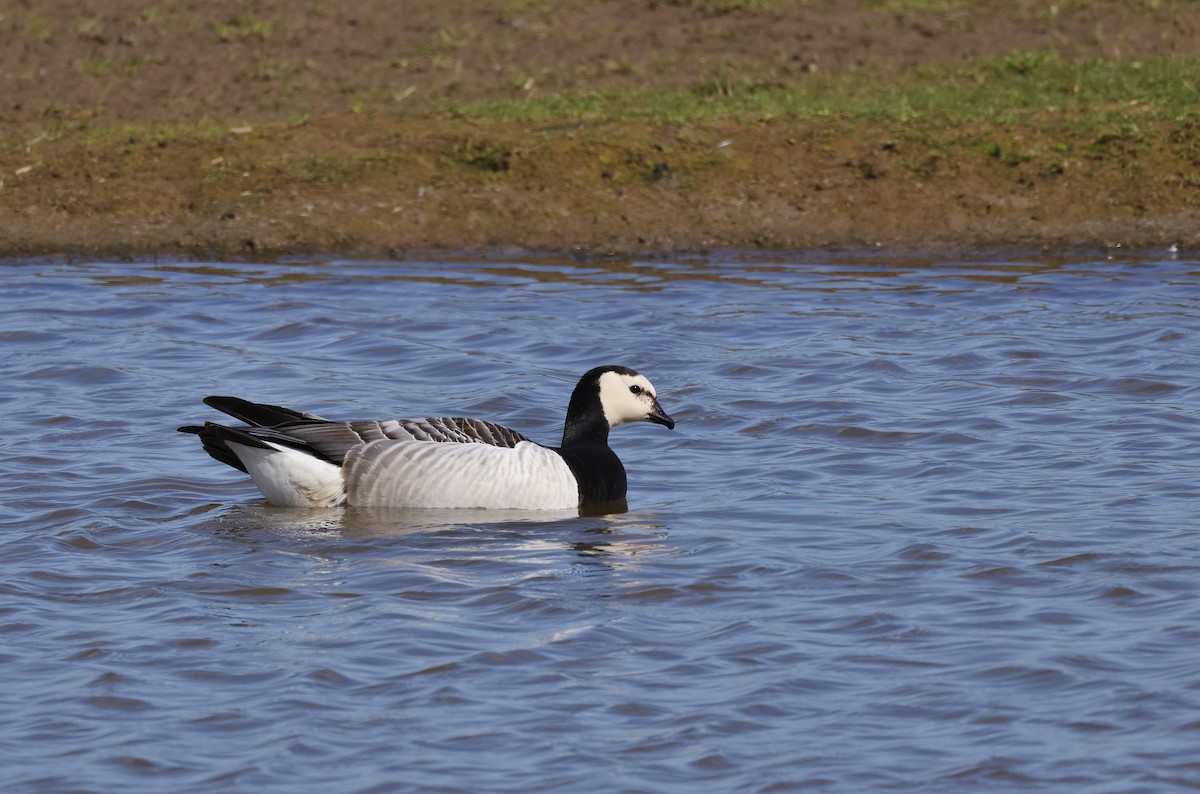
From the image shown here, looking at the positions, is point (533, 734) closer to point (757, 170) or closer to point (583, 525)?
point (583, 525)

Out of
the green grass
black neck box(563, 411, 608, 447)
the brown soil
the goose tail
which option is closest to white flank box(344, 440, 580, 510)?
the goose tail

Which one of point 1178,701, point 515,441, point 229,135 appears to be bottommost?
point 1178,701

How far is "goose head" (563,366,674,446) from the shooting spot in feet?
32.0

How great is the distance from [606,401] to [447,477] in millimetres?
1179

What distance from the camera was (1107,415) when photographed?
408 inches

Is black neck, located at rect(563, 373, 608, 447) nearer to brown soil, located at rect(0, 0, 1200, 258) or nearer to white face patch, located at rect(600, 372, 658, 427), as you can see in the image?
white face patch, located at rect(600, 372, 658, 427)

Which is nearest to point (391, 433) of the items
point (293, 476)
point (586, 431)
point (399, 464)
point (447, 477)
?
point (399, 464)

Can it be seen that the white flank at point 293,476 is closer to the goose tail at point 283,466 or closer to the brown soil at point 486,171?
the goose tail at point 283,466

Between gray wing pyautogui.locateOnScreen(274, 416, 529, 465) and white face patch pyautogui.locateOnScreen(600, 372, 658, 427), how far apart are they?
0.73m

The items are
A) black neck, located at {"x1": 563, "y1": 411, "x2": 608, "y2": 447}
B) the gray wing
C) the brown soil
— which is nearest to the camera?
the gray wing

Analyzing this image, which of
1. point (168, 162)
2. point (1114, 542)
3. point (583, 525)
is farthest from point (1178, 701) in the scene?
point (168, 162)

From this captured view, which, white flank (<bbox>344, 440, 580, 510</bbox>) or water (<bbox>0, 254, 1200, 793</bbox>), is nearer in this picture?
water (<bbox>0, 254, 1200, 793</bbox>)

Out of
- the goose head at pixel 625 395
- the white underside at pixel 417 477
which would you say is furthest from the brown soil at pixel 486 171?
the white underside at pixel 417 477

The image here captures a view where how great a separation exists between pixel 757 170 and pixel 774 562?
7.99 metres
